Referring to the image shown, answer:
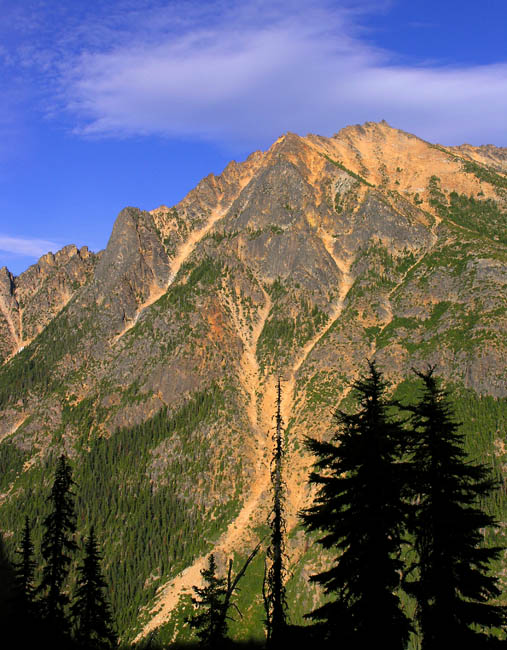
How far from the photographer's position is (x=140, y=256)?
18988 cm

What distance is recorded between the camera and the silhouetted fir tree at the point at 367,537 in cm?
1359

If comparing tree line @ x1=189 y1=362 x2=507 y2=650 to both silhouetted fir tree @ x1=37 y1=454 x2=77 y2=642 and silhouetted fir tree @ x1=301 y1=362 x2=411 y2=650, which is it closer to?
silhouetted fir tree @ x1=301 y1=362 x2=411 y2=650

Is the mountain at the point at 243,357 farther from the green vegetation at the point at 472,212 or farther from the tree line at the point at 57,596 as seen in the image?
the tree line at the point at 57,596

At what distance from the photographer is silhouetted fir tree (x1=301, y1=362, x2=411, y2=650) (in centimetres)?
1359

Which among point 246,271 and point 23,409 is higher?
point 246,271

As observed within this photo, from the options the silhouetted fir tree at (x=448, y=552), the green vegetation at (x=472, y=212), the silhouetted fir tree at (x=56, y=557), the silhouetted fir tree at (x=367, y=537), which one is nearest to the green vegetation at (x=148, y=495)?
the silhouetted fir tree at (x=56, y=557)

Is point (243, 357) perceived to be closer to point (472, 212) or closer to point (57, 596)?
point (57, 596)

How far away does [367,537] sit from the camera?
14.5 meters

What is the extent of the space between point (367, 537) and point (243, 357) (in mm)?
130733

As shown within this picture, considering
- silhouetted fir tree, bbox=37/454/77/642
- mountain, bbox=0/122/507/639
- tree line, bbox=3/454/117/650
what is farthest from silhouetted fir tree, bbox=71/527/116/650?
mountain, bbox=0/122/507/639

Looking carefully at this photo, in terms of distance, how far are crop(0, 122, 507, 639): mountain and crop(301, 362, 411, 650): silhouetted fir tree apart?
60.7 m

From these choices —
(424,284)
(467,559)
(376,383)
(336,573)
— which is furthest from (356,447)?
(424,284)

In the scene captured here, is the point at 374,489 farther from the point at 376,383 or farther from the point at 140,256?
the point at 140,256

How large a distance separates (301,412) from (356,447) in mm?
103407
